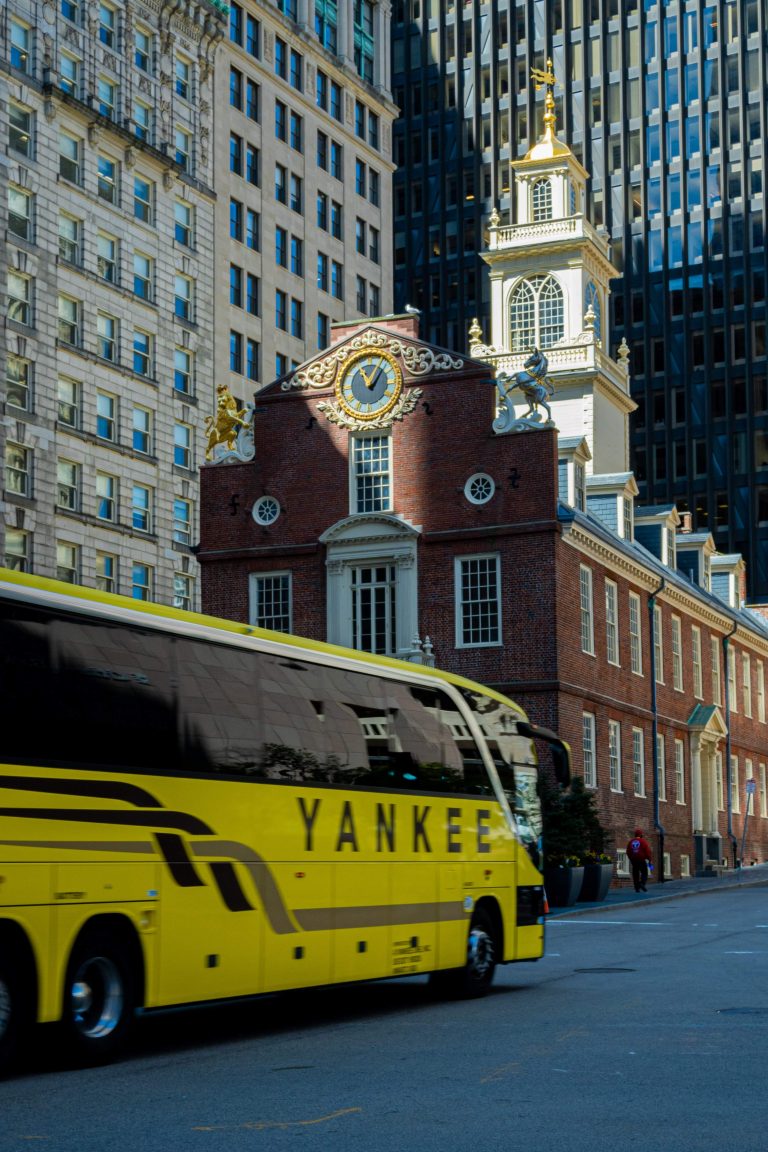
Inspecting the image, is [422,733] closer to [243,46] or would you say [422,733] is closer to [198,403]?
[198,403]

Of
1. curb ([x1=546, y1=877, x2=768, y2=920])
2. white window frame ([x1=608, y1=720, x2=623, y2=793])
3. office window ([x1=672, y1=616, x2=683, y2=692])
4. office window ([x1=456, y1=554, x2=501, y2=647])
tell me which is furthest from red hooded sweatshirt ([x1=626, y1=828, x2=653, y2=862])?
office window ([x1=672, y1=616, x2=683, y2=692])

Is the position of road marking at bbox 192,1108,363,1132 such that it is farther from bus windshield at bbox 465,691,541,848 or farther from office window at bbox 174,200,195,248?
office window at bbox 174,200,195,248

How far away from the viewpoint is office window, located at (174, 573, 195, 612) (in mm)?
63062

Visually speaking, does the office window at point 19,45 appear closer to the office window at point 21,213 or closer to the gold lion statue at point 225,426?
the office window at point 21,213

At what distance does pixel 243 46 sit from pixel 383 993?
60287 millimetres

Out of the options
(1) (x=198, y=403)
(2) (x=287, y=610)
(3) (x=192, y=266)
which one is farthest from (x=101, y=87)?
(2) (x=287, y=610)

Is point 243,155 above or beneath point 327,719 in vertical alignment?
above

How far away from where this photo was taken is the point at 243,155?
237ft

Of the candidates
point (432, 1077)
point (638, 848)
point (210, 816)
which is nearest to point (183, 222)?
point (638, 848)

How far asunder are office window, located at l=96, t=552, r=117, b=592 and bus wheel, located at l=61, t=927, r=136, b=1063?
4631 cm

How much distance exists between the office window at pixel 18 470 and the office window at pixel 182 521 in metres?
8.78

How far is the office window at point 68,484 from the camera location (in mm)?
57594

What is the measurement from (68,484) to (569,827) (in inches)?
1076

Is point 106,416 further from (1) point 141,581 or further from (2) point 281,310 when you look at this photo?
(2) point 281,310
